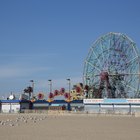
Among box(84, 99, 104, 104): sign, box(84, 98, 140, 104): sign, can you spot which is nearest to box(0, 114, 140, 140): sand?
box(84, 98, 140, 104): sign

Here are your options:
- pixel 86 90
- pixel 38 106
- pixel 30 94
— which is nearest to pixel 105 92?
pixel 86 90

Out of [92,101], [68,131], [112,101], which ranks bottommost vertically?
[68,131]

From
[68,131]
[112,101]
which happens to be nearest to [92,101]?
[112,101]

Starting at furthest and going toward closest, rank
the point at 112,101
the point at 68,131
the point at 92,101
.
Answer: the point at 92,101 < the point at 112,101 < the point at 68,131

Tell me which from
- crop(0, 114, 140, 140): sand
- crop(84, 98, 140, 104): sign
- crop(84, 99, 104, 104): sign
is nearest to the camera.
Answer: crop(0, 114, 140, 140): sand

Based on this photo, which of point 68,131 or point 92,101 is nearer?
point 68,131

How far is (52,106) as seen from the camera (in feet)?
381

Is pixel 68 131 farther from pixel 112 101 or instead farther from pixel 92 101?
pixel 92 101

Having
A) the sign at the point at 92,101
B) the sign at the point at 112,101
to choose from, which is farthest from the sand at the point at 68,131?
the sign at the point at 92,101

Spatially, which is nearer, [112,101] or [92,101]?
[112,101]

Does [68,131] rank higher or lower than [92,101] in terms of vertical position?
lower

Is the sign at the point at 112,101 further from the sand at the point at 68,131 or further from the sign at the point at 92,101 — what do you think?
the sand at the point at 68,131

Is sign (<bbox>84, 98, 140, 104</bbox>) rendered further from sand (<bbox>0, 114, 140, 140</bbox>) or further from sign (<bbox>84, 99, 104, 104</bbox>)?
sand (<bbox>0, 114, 140, 140</bbox>)

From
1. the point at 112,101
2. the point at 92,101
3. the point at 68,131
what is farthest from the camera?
the point at 92,101
